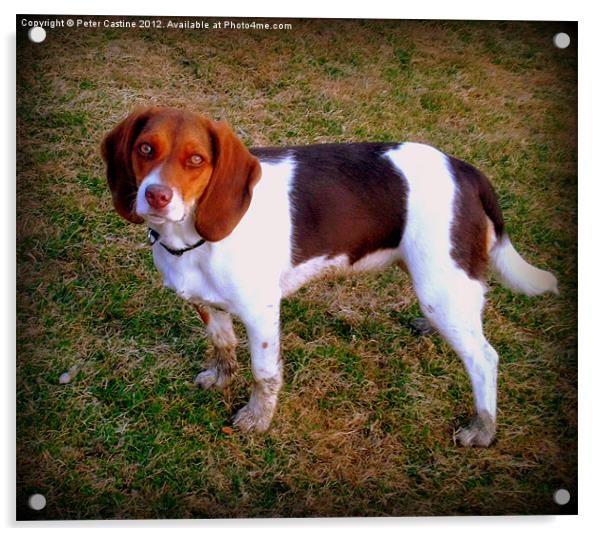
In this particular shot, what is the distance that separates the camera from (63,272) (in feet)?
8.36

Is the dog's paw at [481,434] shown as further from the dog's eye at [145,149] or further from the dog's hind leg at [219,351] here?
the dog's eye at [145,149]

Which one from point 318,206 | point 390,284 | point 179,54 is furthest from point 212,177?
point 390,284

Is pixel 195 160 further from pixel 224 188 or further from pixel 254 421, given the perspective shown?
pixel 254 421

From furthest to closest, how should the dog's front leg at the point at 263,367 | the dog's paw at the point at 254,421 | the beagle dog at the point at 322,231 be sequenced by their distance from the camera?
1. the dog's paw at the point at 254,421
2. the dog's front leg at the point at 263,367
3. the beagle dog at the point at 322,231

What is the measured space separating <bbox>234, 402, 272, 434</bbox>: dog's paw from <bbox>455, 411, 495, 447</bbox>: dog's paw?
2.33 ft

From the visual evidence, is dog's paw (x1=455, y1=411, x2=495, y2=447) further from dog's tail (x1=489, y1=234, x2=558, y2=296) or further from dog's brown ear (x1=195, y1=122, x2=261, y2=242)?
dog's brown ear (x1=195, y1=122, x2=261, y2=242)

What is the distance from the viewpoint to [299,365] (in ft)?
8.85

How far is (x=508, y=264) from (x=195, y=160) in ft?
4.00

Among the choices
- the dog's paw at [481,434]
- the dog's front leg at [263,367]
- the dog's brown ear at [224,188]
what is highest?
the dog's brown ear at [224,188]

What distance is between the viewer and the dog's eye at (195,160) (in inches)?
73.1

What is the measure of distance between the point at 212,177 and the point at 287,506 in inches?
44.9

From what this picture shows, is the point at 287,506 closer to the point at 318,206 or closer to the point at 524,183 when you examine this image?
the point at 318,206

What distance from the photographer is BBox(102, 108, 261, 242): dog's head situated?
182cm

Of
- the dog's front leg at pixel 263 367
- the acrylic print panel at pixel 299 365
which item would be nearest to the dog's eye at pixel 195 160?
the acrylic print panel at pixel 299 365
